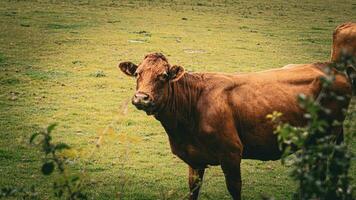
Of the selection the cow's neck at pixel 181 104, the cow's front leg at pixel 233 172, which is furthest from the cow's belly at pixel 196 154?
the cow's neck at pixel 181 104

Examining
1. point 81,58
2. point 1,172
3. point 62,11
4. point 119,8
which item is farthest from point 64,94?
point 119,8

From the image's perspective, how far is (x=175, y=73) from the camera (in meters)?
6.24

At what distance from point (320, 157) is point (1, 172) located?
21.2 ft

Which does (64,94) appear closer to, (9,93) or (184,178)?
(9,93)

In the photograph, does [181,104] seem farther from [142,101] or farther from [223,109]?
[142,101]

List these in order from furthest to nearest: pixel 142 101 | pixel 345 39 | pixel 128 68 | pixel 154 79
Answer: pixel 345 39, pixel 128 68, pixel 154 79, pixel 142 101

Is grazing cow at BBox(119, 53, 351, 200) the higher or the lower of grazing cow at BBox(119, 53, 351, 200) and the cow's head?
the lower

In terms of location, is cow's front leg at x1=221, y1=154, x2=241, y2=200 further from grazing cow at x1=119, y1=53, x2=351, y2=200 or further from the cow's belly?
the cow's belly

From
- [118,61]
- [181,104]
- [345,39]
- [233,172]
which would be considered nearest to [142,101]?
[181,104]

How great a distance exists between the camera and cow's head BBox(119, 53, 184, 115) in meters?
5.85

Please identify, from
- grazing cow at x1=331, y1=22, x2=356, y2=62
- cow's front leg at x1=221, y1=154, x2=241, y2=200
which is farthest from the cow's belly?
grazing cow at x1=331, y1=22, x2=356, y2=62

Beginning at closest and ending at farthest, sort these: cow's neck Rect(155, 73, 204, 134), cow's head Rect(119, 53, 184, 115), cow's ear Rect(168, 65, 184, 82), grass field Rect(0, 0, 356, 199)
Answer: cow's head Rect(119, 53, 184, 115) < cow's ear Rect(168, 65, 184, 82) < cow's neck Rect(155, 73, 204, 134) < grass field Rect(0, 0, 356, 199)

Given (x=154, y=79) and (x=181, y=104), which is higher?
(x=154, y=79)

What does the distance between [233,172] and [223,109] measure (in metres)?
0.75
